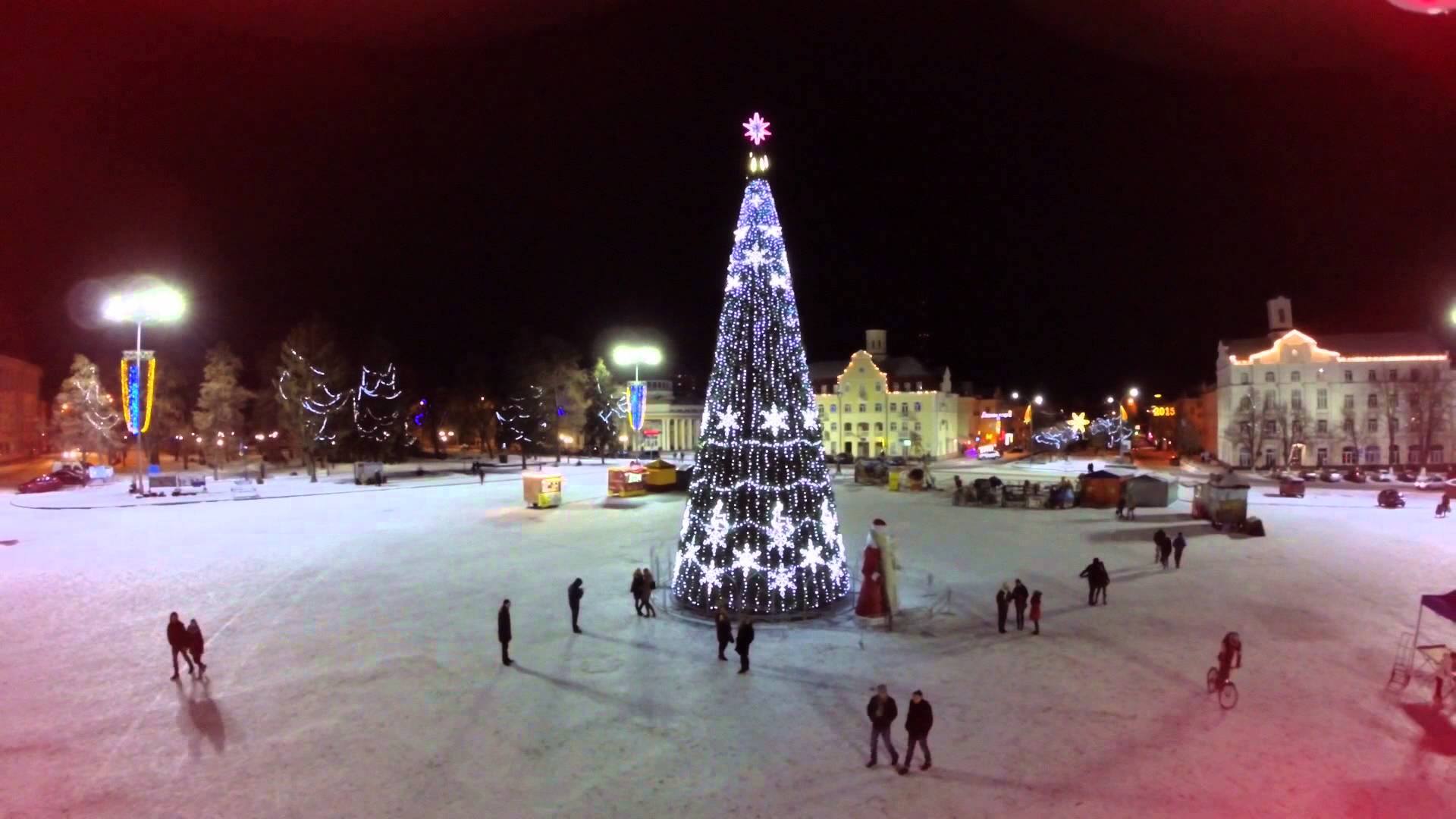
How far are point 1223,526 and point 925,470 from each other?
20.2 meters

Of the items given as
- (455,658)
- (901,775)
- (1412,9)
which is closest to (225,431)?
(455,658)

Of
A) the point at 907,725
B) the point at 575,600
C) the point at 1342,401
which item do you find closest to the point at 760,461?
the point at 575,600

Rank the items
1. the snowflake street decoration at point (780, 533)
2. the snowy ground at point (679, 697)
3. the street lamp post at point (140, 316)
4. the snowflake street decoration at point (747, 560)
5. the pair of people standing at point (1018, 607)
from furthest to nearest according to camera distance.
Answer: the street lamp post at point (140, 316) < the snowflake street decoration at point (747, 560) < the snowflake street decoration at point (780, 533) < the pair of people standing at point (1018, 607) < the snowy ground at point (679, 697)

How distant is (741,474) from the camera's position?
15836 millimetres

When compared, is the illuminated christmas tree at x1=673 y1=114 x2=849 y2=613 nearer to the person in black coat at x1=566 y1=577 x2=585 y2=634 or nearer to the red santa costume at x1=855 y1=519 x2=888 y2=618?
the red santa costume at x1=855 y1=519 x2=888 y2=618

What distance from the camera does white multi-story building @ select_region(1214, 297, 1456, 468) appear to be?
185ft

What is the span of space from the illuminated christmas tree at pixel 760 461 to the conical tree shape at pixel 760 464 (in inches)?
0.7

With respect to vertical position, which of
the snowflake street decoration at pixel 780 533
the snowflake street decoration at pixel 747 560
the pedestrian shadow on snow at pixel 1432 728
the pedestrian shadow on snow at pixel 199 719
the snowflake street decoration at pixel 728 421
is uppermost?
the snowflake street decoration at pixel 728 421

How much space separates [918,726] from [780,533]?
22.5 ft

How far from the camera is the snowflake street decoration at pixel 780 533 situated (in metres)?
15.8

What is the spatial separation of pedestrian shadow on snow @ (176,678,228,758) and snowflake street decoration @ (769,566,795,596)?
368 inches

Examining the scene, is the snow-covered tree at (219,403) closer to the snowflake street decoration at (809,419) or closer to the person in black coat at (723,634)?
the snowflake street decoration at (809,419)

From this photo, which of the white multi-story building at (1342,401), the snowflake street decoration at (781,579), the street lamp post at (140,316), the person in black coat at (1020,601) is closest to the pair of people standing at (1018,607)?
the person in black coat at (1020,601)

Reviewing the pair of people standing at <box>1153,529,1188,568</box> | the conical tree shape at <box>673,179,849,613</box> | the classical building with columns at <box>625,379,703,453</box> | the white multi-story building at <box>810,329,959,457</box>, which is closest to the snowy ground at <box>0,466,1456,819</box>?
the pair of people standing at <box>1153,529,1188,568</box>
